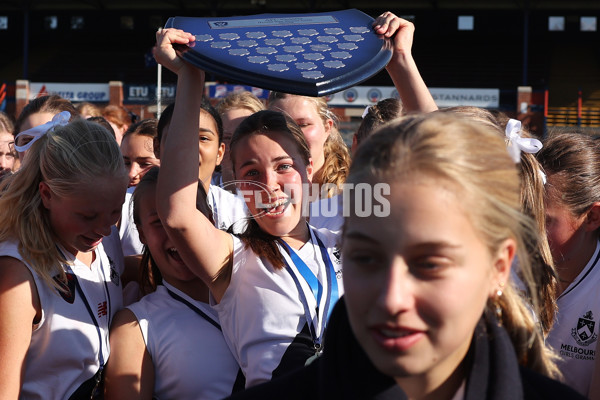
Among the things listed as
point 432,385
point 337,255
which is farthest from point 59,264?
point 432,385

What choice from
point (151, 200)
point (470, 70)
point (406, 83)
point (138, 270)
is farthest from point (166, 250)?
point (470, 70)

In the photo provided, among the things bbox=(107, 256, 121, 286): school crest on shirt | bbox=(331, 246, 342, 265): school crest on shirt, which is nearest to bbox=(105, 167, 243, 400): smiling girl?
bbox=(107, 256, 121, 286): school crest on shirt

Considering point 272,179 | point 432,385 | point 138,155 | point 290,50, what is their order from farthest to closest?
point 138,155, point 272,179, point 290,50, point 432,385

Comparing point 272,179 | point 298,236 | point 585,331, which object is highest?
point 272,179

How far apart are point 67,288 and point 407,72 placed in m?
1.38

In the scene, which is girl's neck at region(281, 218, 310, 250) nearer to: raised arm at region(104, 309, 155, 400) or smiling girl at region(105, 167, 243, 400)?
smiling girl at region(105, 167, 243, 400)

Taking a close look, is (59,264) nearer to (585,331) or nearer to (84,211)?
(84,211)

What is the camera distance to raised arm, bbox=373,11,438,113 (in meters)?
2.35

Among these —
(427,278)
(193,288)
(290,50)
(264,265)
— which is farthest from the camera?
(193,288)

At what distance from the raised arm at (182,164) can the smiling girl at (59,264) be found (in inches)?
17.5

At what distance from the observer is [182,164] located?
212cm

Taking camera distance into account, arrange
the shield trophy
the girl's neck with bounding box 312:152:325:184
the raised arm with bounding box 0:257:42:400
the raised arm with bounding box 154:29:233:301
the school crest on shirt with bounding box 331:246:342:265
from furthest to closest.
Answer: the girl's neck with bounding box 312:152:325:184
the school crest on shirt with bounding box 331:246:342:265
the raised arm with bounding box 0:257:42:400
the raised arm with bounding box 154:29:233:301
the shield trophy

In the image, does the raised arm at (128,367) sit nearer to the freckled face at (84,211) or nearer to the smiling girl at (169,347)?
the smiling girl at (169,347)

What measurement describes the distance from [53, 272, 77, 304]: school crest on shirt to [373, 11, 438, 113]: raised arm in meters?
1.32
